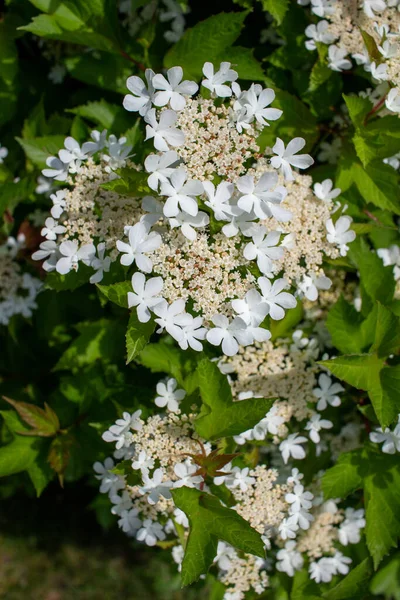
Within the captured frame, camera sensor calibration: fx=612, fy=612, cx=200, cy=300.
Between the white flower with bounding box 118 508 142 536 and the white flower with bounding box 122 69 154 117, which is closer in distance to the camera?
the white flower with bounding box 122 69 154 117

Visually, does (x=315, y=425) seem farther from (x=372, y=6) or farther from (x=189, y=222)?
(x=372, y=6)

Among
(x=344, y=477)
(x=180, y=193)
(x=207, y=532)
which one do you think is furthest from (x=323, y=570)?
(x=180, y=193)

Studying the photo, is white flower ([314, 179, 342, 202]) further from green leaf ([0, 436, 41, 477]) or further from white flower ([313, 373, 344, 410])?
green leaf ([0, 436, 41, 477])

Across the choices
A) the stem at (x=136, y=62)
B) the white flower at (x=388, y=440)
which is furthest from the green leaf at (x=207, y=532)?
the stem at (x=136, y=62)

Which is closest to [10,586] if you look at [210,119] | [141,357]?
[141,357]

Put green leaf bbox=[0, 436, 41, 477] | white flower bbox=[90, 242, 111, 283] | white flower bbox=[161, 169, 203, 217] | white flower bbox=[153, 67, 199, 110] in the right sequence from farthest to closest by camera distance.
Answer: green leaf bbox=[0, 436, 41, 477]
white flower bbox=[90, 242, 111, 283]
white flower bbox=[153, 67, 199, 110]
white flower bbox=[161, 169, 203, 217]

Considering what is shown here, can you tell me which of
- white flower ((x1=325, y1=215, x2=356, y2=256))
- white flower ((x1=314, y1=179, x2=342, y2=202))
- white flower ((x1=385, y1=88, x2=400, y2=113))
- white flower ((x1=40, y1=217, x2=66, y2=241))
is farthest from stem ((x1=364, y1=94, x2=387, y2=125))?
white flower ((x1=40, y1=217, x2=66, y2=241))

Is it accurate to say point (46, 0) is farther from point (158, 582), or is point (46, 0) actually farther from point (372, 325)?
point (158, 582)
